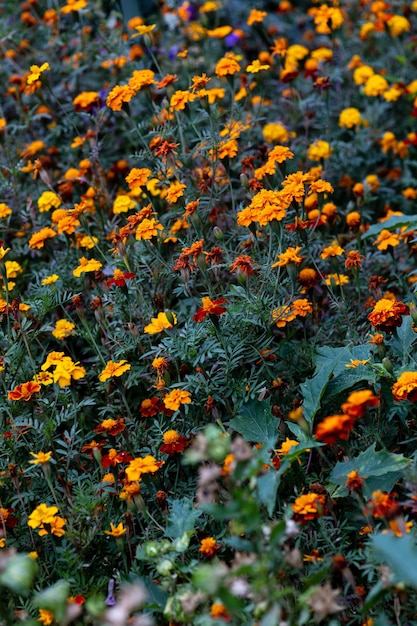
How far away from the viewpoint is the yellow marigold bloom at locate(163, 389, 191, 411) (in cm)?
211

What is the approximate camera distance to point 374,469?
191 cm

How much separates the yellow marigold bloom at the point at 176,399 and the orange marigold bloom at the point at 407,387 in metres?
0.54

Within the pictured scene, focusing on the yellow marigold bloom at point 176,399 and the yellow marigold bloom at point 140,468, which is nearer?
the yellow marigold bloom at point 140,468

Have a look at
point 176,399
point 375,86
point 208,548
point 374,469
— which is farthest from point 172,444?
point 375,86

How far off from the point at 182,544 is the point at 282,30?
3453 mm

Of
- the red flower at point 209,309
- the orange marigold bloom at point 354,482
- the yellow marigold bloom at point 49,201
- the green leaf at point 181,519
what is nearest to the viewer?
the orange marigold bloom at point 354,482

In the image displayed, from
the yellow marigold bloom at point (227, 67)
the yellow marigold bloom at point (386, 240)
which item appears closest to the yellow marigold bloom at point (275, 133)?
the yellow marigold bloom at point (227, 67)

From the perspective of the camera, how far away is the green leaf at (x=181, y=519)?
1.86m

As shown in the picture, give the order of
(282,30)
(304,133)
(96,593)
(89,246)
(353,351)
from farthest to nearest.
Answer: (282,30) → (304,133) → (89,246) → (353,351) → (96,593)

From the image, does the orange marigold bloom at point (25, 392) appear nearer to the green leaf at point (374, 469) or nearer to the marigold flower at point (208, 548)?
the marigold flower at point (208, 548)

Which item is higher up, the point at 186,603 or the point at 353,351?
the point at 186,603

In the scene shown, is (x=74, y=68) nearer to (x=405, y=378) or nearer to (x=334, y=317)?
(x=334, y=317)

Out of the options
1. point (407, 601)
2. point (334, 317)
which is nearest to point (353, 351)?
point (334, 317)

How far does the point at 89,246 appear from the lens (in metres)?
2.60
